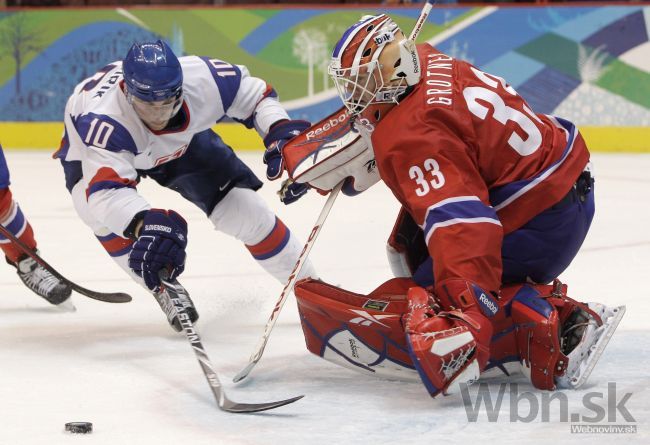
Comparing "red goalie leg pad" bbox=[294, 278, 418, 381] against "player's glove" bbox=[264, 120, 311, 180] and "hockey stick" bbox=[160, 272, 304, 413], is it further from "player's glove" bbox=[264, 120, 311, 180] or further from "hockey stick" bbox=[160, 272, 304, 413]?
"player's glove" bbox=[264, 120, 311, 180]

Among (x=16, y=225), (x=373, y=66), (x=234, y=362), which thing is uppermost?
(x=373, y=66)

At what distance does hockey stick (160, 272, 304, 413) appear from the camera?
2.38 meters

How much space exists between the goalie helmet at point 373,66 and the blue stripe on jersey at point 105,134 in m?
0.78

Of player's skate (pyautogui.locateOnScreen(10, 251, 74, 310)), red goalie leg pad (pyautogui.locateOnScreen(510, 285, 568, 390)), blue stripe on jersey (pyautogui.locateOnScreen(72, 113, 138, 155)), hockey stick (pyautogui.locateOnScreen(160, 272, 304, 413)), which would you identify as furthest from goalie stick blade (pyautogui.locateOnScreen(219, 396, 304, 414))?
player's skate (pyautogui.locateOnScreen(10, 251, 74, 310))

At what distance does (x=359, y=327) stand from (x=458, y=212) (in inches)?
16.5

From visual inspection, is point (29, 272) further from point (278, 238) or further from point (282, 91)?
point (282, 91)

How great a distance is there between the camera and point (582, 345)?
8.20ft

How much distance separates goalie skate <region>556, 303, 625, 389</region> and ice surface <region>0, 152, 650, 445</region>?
0.04 meters

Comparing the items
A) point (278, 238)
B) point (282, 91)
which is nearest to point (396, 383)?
point (278, 238)

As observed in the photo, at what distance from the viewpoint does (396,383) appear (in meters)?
2.62

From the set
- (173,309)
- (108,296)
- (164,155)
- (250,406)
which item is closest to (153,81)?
(164,155)

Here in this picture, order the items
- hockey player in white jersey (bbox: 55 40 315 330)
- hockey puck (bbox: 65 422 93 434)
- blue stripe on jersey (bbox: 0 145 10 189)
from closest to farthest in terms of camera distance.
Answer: hockey puck (bbox: 65 422 93 434) → hockey player in white jersey (bbox: 55 40 315 330) → blue stripe on jersey (bbox: 0 145 10 189)

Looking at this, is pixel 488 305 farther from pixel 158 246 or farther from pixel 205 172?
pixel 205 172

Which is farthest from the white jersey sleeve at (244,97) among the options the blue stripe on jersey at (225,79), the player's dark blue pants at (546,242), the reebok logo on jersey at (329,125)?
the player's dark blue pants at (546,242)
